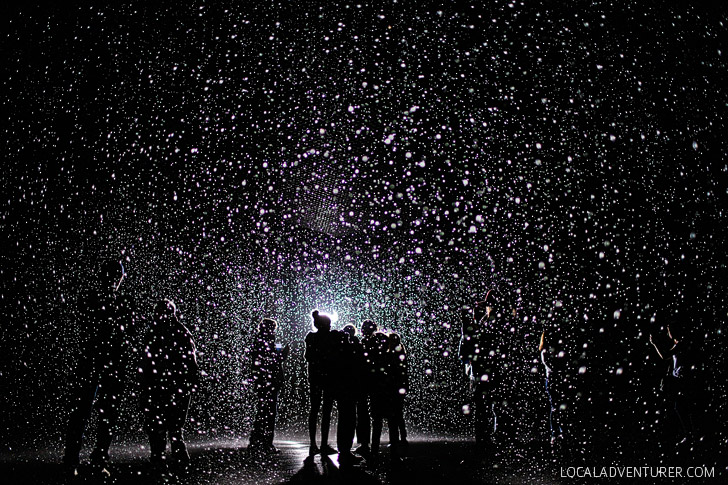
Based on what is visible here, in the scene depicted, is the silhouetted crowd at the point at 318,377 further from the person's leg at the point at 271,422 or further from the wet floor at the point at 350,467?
the wet floor at the point at 350,467

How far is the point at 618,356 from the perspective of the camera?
7.09 metres

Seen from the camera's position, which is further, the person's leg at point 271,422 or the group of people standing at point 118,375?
the person's leg at point 271,422

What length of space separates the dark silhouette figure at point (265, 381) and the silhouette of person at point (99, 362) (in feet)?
5.98

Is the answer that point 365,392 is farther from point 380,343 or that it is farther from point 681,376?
point 681,376

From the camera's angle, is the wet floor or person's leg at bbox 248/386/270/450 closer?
the wet floor

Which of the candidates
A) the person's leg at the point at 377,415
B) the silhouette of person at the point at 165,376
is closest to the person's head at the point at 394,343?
the person's leg at the point at 377,415

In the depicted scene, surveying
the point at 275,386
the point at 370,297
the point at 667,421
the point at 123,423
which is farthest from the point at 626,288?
the point at 370,297

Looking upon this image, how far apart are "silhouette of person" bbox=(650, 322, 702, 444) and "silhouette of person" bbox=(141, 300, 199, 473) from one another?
447 cm

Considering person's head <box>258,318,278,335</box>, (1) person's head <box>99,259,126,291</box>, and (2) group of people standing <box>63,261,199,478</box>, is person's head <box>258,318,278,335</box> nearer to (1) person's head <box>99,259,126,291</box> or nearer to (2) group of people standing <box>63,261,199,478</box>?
(2) group of people standing <box>63,261,199,478</box>

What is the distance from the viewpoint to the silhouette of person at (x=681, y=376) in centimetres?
386

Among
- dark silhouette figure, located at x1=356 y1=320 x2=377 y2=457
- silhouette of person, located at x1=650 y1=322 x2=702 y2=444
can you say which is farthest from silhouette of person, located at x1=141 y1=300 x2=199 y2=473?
silhouette of person, located at x1=650 y1=322 x2=702 y2=444

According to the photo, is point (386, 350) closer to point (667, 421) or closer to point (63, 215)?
point (667, 421)

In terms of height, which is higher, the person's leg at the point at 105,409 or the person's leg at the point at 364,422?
the person's leg at the point at 105,409

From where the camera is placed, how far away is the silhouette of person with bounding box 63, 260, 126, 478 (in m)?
2.71
